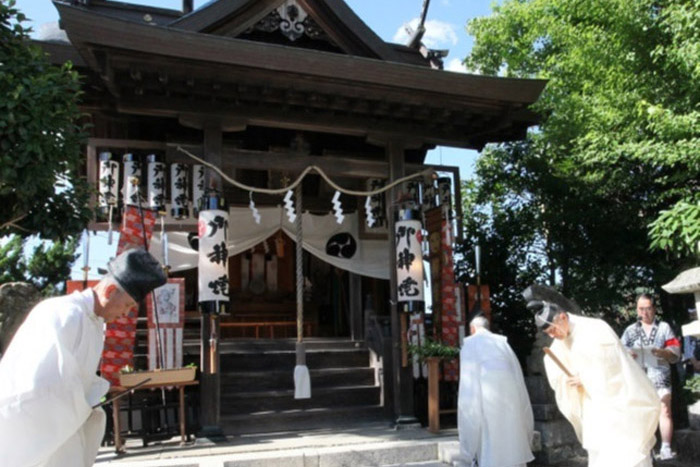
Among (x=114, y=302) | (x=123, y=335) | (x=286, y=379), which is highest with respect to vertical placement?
(x=114, y=302)

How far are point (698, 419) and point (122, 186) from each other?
8.84 m

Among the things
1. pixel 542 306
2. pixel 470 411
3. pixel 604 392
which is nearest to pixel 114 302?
pixel 542 306

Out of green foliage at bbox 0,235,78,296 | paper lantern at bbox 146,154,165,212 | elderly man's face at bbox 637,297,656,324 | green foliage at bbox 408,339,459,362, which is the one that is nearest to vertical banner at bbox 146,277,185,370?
paper lantern at bbox 146,154,165,212

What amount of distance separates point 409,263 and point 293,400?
114 inches

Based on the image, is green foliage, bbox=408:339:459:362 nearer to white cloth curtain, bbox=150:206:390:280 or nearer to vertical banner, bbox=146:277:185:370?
white cloth curtain, bbox=150:206:390:280

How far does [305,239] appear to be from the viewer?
491 inches

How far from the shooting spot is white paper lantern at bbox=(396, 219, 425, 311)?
389 inches

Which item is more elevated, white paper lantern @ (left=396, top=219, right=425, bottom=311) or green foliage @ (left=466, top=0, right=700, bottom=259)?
green foliage @ (left=466, top=0, right=700, bottom=259)

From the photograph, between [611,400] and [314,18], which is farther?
[314,18]

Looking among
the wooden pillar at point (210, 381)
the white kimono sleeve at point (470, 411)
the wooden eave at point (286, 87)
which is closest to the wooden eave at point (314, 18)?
the wooden eave at point (286, 87)

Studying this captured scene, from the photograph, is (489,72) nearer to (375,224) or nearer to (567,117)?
(567,117)

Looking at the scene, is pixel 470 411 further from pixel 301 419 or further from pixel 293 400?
pixel 293 400

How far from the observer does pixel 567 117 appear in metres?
13.6

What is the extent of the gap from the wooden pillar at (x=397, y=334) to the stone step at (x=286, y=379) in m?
0.98
